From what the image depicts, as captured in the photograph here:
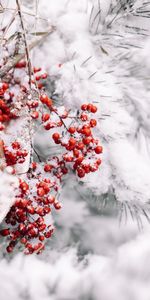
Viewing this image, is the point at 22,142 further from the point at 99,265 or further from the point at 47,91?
the point at 99,265

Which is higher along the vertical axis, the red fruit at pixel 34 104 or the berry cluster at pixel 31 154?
the red fruit at pixel 34 104

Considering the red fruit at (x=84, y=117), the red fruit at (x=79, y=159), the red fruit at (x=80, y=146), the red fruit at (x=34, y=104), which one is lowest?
the red fruit at (x=79, y=159)

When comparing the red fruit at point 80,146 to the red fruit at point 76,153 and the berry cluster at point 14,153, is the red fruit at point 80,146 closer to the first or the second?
the red fruit at point 76,153

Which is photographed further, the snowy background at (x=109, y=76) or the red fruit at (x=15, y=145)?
the snowy background at (x=109, y=76)

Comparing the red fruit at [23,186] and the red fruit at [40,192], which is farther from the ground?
the red fruit at [23,186]

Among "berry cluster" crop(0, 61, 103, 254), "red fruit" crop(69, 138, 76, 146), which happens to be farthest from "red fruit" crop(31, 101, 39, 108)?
"red fruit" crop(69, 138, 76, 146)

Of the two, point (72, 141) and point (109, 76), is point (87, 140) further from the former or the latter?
point (109, 76)

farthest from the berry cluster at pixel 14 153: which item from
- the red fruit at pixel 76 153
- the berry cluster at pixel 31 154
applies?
the red fruit at pixel 76 153

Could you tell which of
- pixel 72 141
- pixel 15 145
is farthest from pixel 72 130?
pixel 15 145

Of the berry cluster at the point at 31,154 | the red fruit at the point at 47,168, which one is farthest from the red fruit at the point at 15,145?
the red fruit at the point at 47,168

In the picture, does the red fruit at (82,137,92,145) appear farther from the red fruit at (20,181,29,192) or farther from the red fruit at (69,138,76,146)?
the red fruit at (20,181,29,192)

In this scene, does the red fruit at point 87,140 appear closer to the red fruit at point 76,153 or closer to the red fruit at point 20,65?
the red fruit at point 76,153
